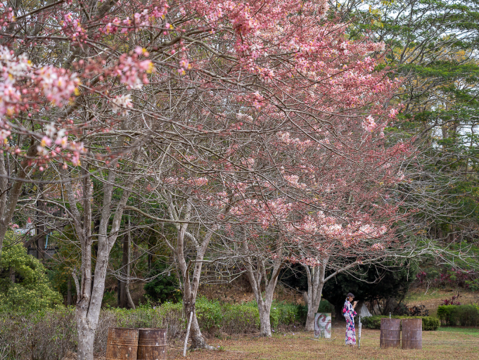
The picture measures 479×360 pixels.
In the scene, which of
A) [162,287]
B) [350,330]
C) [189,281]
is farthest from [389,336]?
[162,287]

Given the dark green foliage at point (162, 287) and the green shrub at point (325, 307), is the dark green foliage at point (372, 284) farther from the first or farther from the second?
the dark green foliage at point (162, 287)

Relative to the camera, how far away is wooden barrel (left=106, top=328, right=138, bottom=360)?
19.1 ft

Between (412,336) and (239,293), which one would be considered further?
(239,293)

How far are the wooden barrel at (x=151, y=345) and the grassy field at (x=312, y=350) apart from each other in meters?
2.63

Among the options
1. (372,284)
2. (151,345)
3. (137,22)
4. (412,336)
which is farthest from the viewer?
(372,284)

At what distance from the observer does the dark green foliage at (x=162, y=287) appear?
1493 centimetres

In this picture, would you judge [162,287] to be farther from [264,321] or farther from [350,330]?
[350,330]

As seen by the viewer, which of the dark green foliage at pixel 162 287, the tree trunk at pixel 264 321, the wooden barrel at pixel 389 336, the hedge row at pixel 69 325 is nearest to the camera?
the hedge row at pixel 69 325

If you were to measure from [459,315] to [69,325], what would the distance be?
1615cm

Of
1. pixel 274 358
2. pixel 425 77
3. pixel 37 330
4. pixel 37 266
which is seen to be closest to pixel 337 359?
pixel 274 358

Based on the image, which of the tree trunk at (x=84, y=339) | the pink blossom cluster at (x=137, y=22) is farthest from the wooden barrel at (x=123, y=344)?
the pink blossom cluster at (x=137, y=22)

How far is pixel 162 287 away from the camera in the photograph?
49.0ft

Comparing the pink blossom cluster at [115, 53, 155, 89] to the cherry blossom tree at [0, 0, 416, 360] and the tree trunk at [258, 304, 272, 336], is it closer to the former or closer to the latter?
the cherry blossom tree at [0, 0, 416, 360]

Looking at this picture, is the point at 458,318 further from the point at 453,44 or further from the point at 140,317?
the point at 140,317
